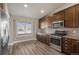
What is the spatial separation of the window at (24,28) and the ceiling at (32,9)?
184 mm

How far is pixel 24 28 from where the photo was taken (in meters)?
1.96

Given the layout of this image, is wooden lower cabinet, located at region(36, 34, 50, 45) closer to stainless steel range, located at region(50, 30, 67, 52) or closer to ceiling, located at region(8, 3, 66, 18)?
stainless steel range, located at region(50, 30, 67, 52)

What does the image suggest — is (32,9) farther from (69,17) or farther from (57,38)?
(69,17)

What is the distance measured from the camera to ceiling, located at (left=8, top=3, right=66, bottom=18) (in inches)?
71.6

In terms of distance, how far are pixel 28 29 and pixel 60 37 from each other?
1.23 m

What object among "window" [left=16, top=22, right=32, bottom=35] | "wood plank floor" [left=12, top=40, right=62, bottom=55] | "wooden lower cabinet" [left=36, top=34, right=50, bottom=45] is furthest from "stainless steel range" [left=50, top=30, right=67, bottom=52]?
"window" [left=16, top=22, right=32, bottom=35]

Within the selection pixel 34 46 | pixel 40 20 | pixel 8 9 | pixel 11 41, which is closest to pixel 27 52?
pixel 34 46

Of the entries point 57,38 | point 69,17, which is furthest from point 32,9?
point 69,17

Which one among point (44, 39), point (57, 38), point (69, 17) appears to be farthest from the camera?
point (69, 17)

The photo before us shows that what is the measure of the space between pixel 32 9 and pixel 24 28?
43 cm

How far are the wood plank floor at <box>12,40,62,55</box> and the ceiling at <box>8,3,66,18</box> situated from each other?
1.95 ft

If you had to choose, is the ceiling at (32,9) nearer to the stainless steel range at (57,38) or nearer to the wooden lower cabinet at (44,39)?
the wooden lower cabinet at (44,39)

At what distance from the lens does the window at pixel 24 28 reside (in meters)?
1.92

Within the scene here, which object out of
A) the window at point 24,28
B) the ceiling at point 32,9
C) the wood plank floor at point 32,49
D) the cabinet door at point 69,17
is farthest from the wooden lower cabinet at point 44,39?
the cabinet door at point 69,17
